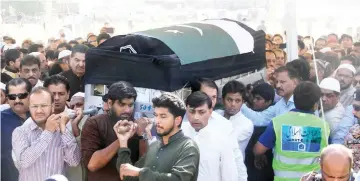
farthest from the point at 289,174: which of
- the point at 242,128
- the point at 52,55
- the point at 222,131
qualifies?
the point at 52,55

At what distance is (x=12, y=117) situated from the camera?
4.72 meters

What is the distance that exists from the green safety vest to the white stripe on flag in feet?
4.80

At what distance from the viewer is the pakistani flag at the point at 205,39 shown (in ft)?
16.4

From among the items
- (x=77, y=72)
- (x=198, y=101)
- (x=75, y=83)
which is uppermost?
(x=77, y=72)

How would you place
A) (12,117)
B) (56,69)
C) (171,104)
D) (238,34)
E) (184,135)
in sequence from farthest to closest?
1. (56,69)
2. (238,34)
3. (12,117)
4. (184,135)
5. (171,104)

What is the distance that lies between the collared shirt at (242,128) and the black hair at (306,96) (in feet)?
1.62

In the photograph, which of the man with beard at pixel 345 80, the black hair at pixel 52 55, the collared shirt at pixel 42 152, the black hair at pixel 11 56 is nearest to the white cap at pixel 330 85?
the man with beard at pixel 345 80

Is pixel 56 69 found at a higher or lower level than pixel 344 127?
higher

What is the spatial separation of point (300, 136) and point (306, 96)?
11.8 inches

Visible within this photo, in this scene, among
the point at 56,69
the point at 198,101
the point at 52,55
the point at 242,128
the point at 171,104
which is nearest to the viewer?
the point at 171,104

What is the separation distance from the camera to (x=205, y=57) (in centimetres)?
524

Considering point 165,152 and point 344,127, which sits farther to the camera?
point 344,127

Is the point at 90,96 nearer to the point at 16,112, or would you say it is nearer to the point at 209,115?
the point at 16,112

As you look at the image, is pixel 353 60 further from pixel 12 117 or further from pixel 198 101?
pixel 12 117
